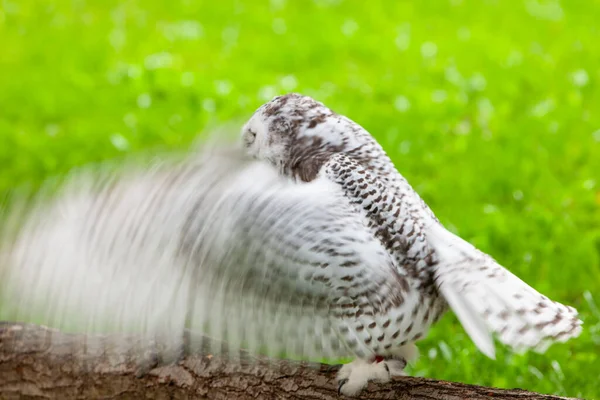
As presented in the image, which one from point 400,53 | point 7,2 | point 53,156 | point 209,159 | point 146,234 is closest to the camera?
point 146,234

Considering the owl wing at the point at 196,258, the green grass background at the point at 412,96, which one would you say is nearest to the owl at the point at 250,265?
the owl wing at the point at 196,258

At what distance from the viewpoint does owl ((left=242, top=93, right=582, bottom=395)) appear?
6.32ft

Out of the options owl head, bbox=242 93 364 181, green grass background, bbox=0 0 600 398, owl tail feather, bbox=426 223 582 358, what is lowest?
owl tail feather, bbox=426 223 582 358

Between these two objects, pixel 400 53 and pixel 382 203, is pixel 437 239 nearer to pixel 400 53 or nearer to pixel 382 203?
pixel 382 203

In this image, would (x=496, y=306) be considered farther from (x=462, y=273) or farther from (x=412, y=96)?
(x=412, y=96)

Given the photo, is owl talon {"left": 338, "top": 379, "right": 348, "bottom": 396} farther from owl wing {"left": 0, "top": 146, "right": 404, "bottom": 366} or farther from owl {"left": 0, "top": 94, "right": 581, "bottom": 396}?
owl wing {"left": 0, "top": 146, "right": 404, "bottom": 366}

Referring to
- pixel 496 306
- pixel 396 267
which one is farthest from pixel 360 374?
pixel 496 306

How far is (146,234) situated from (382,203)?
0.67 metres

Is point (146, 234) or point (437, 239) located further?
point (437, 239)

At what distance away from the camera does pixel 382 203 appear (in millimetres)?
2076

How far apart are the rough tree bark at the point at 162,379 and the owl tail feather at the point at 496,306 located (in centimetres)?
30

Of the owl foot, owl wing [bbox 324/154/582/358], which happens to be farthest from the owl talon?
owl wing [bbox 324/154/582/358]

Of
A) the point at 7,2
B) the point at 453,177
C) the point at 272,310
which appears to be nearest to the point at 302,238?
the point at 272,310

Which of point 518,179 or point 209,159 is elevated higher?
point 518,179
